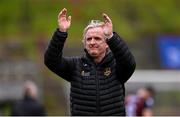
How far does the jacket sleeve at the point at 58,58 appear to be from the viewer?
7.58m

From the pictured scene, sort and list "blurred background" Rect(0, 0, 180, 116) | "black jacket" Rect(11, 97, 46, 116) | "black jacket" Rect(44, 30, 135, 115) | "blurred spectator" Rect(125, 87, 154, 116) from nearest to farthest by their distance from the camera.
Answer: "black jacket" Rect(44, 30, 135, 115) < "blurred spectator" Rect(125, 87, 154, 116) < "black jacket" Rect(11, 97, 46, 116) < "blurred background" Rect(0, 0, 180, 116)

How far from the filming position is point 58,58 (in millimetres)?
7668

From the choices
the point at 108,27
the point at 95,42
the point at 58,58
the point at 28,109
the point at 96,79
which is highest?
the point at 108,27

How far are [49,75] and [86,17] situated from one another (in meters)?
5.53

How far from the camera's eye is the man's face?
757cm

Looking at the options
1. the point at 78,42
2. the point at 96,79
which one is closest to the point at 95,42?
the point at 96,79

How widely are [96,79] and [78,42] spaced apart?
21025 millimetres

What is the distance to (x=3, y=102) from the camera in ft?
78.3

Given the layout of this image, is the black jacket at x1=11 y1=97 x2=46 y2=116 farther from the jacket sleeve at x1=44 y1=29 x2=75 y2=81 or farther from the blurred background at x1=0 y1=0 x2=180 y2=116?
the jacket sleeve at x1=44 y1=29 x2=75 y2=81

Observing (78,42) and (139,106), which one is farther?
(78,42)

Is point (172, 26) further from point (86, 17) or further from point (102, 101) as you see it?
point (102, 101)

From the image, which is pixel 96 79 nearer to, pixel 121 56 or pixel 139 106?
pixel 121 56

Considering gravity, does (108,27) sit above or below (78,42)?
below

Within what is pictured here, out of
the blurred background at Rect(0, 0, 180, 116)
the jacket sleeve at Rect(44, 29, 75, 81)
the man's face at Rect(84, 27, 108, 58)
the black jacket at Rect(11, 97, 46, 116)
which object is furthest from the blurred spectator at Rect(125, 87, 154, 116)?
the man's face at Rect(84, 27, 108, 58)
